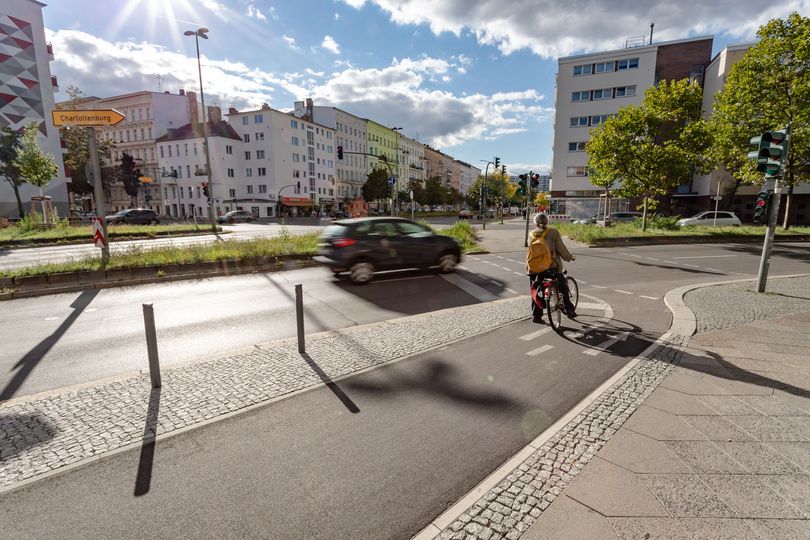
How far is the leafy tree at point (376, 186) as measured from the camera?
69125mm

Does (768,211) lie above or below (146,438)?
above

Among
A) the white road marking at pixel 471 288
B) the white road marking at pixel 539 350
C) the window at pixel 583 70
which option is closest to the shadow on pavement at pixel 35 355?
the white road marking at pixel 539 350

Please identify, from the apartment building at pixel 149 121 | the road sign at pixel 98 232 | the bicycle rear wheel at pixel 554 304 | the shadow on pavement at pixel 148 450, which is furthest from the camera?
the apartment building at pixel 149 121

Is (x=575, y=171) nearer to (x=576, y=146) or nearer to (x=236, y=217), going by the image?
(x=576, y=146)

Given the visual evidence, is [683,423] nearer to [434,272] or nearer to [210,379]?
[210,379]

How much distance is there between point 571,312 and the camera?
6.53 meters

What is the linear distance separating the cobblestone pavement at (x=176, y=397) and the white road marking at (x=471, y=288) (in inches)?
112

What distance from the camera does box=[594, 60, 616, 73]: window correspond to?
43.4 meters

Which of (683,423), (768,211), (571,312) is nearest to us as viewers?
(683,423)

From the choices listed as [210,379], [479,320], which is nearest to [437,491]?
[210,379]

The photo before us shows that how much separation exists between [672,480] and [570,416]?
97 centimetres

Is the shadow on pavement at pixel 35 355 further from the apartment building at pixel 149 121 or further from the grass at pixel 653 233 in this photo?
the apartment building at pixel 149 121

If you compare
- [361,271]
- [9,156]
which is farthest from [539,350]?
[9,156]

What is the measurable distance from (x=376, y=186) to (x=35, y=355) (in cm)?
6600
